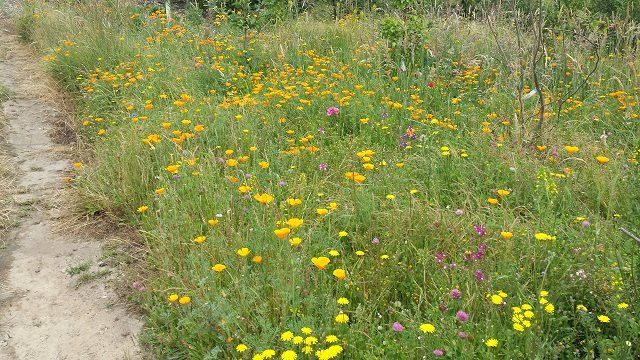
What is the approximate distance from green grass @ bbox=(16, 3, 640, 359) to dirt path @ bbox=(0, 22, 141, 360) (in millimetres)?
230

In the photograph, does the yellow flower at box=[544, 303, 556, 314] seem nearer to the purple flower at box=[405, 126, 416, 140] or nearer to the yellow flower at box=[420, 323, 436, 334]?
the yellow flower at box=[420, 323, 436, 334]

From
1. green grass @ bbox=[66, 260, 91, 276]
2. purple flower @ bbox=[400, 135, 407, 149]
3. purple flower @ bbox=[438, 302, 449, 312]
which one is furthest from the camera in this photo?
purple flower @ bbox=[400, 135, 407, 149]

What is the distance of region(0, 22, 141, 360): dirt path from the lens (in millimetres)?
2896

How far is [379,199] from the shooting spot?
11.3ft

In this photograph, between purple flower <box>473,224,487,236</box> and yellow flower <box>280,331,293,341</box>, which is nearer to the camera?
yellow flower <box>280,331,293,341</box>

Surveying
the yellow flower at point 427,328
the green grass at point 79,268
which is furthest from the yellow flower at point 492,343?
the green grass at point 79,268

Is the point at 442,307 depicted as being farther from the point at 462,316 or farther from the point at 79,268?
the point at 79,268

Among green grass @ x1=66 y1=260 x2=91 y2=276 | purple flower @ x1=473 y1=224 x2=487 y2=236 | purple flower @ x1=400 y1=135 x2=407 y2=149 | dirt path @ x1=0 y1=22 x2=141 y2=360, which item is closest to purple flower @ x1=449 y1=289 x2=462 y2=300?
purple flower @ x1=473 y1=224 x2=487 y2=236

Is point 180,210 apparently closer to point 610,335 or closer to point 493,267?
point 493,267

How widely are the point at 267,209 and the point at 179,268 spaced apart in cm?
60

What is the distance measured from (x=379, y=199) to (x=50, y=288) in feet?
6.57

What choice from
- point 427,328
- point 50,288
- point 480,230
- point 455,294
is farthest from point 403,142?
point 50,288

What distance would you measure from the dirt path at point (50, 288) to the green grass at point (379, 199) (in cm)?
23

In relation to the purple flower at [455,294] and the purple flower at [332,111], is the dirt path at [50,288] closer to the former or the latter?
the purple flower at [455,294]
